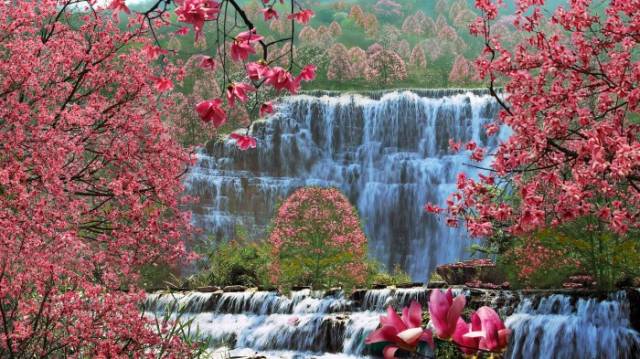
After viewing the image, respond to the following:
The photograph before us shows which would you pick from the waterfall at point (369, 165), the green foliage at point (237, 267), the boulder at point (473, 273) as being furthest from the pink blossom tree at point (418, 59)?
the boulder at point (473, 273)

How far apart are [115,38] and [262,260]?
10.9 m

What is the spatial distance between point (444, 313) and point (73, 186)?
619 cm

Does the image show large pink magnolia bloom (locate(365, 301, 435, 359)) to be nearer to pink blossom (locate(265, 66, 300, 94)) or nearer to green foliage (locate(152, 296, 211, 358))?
pink blossom (locate(265, 66, 300, 94))

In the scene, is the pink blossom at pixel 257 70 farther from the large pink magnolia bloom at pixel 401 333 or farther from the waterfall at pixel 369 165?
→ the waterfall at pixel 369 165

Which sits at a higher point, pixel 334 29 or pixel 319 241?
pixel 334 29

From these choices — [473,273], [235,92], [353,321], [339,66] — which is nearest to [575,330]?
[353,321]

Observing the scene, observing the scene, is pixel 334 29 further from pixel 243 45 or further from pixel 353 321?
pixel 243 45

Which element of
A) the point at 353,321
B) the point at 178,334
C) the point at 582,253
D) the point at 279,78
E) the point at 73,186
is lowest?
the point at 353,321

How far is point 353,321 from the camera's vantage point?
12.3 m

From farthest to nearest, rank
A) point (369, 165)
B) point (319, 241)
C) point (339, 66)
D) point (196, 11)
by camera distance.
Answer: point (339, 66), point (369, 165), point (319, 241), point (196, 11)

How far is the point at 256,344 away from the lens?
513 inches

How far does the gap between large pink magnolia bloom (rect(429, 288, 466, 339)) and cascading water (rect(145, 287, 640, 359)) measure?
6059 mm

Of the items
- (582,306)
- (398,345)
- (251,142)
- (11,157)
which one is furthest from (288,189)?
(398,345)

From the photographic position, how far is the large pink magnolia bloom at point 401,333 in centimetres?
141
